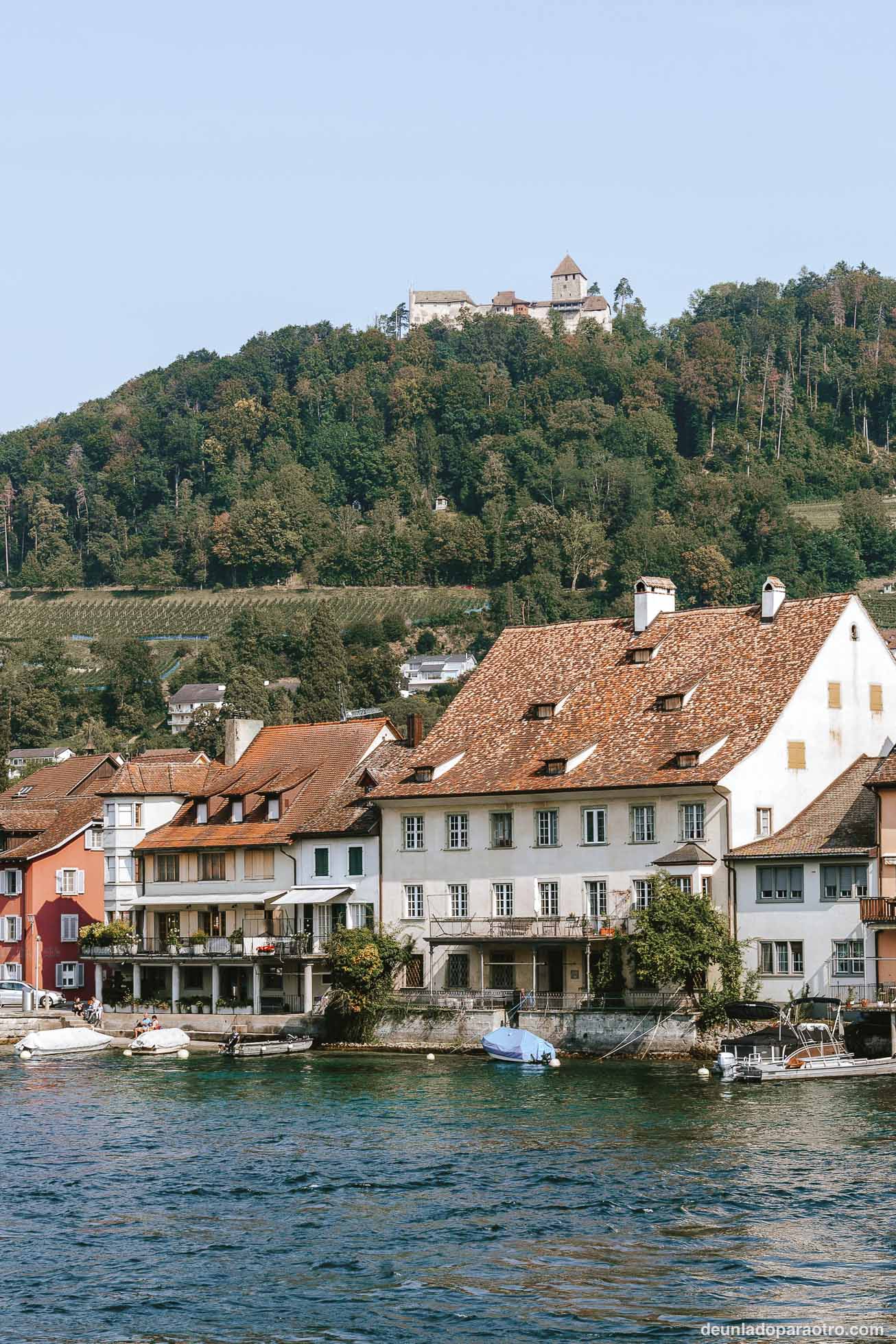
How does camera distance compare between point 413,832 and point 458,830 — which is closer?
point 458,830

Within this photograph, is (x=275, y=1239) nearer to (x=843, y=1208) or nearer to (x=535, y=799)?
(x=843, y=1208)

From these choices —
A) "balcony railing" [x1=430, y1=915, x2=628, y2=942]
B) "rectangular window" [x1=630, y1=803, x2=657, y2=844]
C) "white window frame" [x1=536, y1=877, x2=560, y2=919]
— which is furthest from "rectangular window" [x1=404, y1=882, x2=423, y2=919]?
"rectangular window" [x1=630, y1=803, x2=657, y2=844]

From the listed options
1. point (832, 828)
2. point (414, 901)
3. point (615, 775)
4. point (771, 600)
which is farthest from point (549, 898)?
point (771, 600)

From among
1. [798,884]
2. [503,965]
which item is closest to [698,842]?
[798,884]

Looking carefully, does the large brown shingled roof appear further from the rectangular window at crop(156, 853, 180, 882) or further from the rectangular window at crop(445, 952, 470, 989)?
the rectangular window at crop(156, 853, 180, 882)

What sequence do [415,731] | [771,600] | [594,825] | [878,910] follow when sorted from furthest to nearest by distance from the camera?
[415,731] < [771,600] < [594,825] < [878,910]

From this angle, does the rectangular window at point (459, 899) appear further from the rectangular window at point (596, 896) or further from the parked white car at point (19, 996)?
the parked white car at point (19, 996)

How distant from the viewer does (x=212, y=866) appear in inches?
3391

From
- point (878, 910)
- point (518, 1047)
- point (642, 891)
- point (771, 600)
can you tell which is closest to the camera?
point (878, 910)

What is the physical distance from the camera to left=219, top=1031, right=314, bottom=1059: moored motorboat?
241ft

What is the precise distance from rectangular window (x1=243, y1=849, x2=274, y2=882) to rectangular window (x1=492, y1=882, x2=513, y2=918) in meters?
11.4

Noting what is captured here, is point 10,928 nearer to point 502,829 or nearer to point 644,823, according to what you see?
point 502,829

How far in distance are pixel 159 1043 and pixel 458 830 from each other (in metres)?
13.4

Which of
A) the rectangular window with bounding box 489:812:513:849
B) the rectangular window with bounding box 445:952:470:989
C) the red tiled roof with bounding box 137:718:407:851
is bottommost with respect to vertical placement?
the rectangular window with bounding box 445:952:470:989
